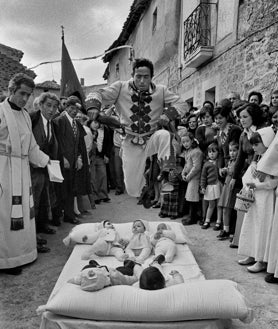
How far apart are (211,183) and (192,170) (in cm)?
40

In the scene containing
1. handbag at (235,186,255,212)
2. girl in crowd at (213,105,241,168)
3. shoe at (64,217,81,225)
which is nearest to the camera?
handbag at (235,186,255,212)

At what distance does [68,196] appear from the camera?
5.45 m

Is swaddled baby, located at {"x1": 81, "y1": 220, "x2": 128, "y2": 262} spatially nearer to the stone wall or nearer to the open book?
the open book

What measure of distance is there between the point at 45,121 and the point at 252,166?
2440 mm

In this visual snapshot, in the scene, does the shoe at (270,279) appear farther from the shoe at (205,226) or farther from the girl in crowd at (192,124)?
the girl in crowd at (192,124)

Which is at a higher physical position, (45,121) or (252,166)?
(45,121)

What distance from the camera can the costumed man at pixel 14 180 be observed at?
3.63 m

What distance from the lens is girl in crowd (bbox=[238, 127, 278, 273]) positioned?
3588mm

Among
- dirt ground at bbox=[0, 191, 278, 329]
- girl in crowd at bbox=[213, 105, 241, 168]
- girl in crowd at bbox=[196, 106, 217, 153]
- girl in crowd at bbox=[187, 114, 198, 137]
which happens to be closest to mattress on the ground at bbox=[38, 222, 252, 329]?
dirt ground at bbox=[0, 191, 278, 329]

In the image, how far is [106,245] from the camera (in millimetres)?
3854

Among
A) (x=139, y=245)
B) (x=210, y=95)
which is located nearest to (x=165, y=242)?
(x=139, y=245)

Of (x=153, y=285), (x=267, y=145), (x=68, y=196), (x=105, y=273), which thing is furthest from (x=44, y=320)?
(x=68, y=196)

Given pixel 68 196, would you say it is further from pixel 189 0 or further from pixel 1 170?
pixel 189 0

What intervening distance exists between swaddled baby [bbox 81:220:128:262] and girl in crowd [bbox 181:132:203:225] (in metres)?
1.62
